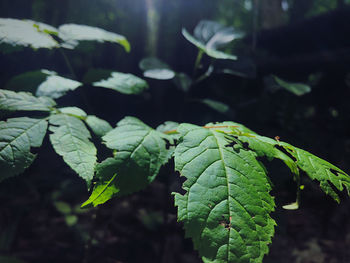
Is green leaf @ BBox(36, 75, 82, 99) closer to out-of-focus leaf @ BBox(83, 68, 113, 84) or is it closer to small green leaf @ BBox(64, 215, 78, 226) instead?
out-of-focus leaf @ BBox(83, 68, 113, 84)

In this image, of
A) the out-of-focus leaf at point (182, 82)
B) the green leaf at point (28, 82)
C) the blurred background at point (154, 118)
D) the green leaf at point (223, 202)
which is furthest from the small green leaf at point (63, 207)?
the green leaf at point (223, 202)

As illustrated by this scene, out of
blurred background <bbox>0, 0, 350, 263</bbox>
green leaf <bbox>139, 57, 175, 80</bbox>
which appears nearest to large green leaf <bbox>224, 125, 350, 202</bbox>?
green leaf <bbox>139, 57, 175, 80</bbox>

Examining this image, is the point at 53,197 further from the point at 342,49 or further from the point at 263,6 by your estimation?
the point at 263,6

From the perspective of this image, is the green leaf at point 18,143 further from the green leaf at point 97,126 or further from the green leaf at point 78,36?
the green leaf at point 78,36

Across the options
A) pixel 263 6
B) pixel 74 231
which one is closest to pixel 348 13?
pixel 74 231

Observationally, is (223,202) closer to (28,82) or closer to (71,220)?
(28,82)
